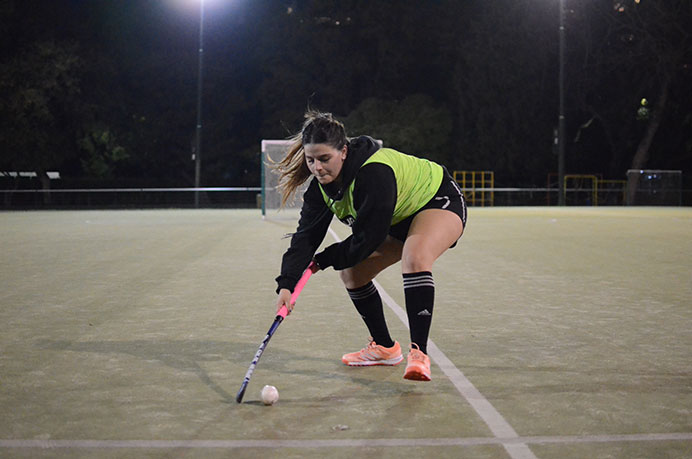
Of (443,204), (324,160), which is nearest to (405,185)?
(443,204)

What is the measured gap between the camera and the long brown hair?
15.8 ft

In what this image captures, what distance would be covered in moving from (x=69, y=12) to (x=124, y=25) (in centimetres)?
348

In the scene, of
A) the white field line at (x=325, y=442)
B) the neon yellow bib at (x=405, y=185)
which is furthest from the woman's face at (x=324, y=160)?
the white field line at (x=325, y=442)

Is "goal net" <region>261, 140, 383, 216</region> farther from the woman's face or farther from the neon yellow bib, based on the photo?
the woman's face

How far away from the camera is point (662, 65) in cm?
4528

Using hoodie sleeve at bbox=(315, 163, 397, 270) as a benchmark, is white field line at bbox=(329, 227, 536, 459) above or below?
below

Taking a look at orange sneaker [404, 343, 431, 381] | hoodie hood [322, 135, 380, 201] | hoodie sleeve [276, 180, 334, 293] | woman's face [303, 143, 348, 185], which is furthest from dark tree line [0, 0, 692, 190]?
orange sneaker [404, 343, 431, 381]

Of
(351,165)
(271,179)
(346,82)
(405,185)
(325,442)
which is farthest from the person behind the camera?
(346,82)

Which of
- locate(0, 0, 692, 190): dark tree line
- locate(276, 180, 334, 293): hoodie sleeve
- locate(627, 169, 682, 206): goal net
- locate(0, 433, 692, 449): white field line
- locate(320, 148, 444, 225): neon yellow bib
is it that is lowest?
locate(0, 433, 692, 449): white field line

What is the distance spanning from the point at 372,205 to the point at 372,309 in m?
1.11

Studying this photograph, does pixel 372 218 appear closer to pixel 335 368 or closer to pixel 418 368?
pixel 418 368

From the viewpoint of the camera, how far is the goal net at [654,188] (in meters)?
43.7

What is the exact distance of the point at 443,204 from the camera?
5438mm

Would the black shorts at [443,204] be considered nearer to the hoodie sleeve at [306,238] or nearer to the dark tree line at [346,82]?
the hoodie sleeve at [306,238]
